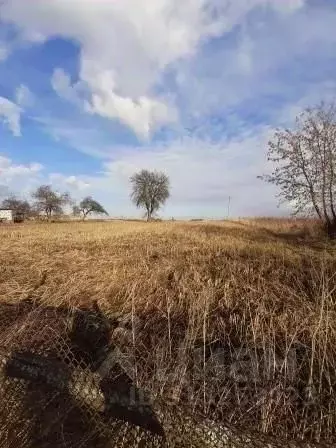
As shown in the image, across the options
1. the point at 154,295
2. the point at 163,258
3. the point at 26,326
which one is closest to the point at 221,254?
the point at 163,258

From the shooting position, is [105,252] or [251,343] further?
[105,252]

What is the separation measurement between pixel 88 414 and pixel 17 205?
387ft

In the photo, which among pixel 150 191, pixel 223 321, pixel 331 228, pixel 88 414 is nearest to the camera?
pixel 88 414

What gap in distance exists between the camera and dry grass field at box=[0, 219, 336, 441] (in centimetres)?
420

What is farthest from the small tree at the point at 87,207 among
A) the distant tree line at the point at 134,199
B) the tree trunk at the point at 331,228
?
the tree trunk at the point at 331,228

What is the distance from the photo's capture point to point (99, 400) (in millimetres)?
3336

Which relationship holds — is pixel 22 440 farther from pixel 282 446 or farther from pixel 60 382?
pixel 282 446

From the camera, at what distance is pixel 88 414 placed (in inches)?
143

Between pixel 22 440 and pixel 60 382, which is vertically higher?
pixel 60 382

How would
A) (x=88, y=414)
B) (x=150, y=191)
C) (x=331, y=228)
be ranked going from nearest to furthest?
(x=88, y=414) < (x=331, y=228) < (x=150, y=191)

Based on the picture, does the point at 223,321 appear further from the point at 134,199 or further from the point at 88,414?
the point at 134,199

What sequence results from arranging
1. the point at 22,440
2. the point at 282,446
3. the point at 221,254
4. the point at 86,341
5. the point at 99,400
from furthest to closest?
the point at 221,254 < the point at 86,341 < the point at 22,440 < the point at 99,400 < the point at 282,446

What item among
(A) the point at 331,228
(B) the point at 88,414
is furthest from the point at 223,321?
(A) the point at 331,228

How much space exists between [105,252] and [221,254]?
12.2ft
